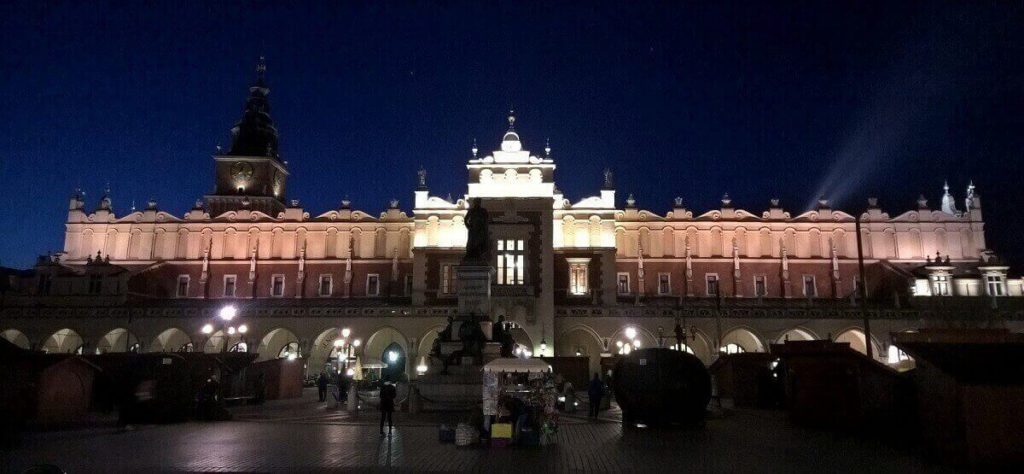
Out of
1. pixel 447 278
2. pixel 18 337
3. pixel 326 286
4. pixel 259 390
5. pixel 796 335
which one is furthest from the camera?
pixel 326 286

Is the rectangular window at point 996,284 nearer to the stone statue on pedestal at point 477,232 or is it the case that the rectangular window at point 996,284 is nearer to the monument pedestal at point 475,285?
the stone statue on pedestal at point 477,232

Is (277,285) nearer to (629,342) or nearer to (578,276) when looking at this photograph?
(578,276)

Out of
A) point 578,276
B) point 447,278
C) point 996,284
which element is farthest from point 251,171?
point 996,284

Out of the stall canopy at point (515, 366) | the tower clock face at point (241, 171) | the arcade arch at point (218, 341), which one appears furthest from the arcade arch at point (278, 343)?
the stall canopy at point (515, 366)

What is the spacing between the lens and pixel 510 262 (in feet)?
161

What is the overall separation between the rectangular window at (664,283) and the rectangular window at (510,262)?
553 inches

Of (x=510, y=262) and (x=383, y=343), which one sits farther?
(x=383, y=343)

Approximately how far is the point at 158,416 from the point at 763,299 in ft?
150

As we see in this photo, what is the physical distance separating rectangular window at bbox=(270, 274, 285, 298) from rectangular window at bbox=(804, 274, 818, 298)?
1680 inches

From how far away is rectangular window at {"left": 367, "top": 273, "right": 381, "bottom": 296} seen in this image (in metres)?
58.9

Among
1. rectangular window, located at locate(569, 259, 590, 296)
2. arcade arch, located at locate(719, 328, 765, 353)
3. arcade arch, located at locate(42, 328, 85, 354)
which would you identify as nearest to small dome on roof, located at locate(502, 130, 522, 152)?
rectangular window, located at locate(569, 259, 590, 296)

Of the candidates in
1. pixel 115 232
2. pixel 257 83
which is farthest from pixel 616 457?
pixel 257 83

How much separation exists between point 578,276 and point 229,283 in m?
29.4

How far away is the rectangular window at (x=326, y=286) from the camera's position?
59438mm
